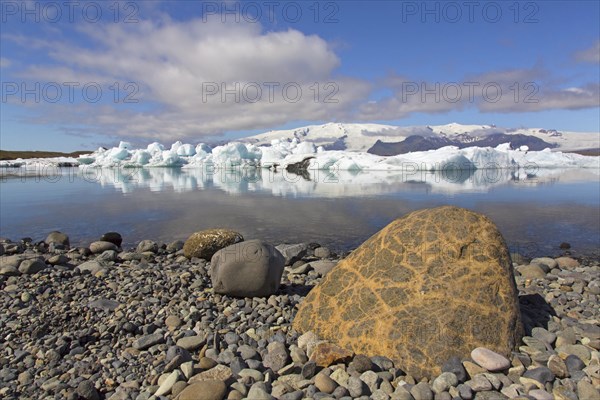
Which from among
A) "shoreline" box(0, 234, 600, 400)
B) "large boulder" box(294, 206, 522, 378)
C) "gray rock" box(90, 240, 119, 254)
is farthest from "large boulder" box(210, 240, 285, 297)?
"gray rock" box(90, 240, 119, 254)

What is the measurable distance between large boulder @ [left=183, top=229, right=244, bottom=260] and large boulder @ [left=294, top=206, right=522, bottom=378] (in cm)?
425

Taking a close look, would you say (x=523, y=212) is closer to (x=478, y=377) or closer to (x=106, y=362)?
(x=478, y=377)

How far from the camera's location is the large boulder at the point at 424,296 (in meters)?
4.00

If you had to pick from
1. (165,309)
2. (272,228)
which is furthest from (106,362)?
(272,228)

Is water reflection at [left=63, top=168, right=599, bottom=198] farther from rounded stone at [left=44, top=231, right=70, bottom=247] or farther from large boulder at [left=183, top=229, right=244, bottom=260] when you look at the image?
large boulder at [left=183, top=229, right=244, bottom=260]

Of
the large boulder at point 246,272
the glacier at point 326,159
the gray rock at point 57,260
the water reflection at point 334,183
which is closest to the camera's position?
the large boulder at point 246,272

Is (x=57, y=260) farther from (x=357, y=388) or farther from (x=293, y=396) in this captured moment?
(x=357, y=388)

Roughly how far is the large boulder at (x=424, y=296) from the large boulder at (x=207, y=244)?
425 cm

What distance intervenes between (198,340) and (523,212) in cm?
1547

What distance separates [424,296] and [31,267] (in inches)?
252

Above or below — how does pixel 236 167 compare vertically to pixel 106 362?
above

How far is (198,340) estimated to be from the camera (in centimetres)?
454

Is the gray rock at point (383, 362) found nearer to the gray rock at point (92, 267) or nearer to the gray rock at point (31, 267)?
the gray rock at point (92, 267)

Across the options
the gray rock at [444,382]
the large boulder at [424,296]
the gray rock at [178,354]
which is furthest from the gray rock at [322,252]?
the gray rock at [444,382]
